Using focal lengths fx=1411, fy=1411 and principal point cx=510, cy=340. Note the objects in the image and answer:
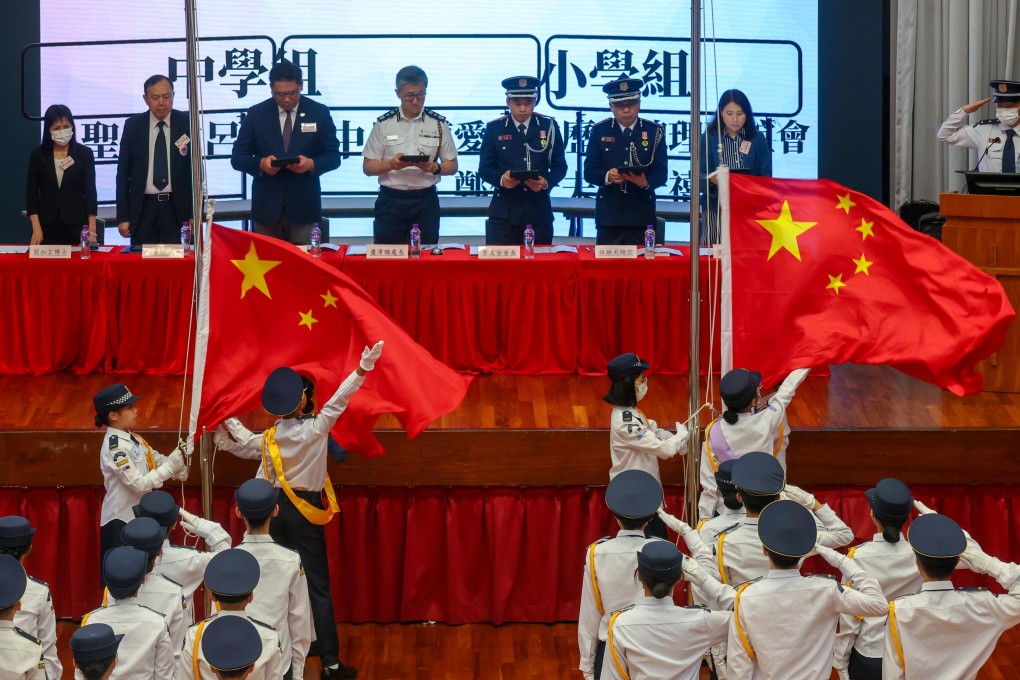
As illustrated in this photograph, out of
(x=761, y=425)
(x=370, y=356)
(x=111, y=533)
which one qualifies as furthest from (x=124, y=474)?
(x=761, y=425)

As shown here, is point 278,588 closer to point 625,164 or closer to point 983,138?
point 625,164

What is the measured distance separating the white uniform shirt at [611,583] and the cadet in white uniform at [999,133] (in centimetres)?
496

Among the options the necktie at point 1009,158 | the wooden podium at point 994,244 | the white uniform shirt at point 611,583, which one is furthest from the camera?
the necktie at point 1009,158

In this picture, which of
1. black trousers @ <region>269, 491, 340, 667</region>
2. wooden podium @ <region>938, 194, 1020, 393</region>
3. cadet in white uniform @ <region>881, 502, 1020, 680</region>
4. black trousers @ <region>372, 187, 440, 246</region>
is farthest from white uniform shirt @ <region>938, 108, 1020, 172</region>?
black trousers @ <region>269, 491, 340, 667</region>

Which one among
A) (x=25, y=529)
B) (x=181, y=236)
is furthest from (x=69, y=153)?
(x=25, y=529)

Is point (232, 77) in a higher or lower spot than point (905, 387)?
higher

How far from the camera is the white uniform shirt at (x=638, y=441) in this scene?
6.57 m

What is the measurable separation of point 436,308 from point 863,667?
3407 millimetres

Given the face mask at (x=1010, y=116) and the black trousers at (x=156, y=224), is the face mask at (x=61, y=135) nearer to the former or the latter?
the black trousers at (x=156, y=224)

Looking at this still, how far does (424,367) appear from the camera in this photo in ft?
21.4

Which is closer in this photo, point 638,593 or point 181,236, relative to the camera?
point 638,593

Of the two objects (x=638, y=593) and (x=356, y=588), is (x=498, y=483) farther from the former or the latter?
Answer: (x=638, y=593)

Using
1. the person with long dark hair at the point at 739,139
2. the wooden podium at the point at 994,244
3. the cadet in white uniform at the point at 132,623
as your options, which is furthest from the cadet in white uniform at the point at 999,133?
the cadet in white uniform at the point at 132,623

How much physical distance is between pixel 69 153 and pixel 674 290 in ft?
13.0
